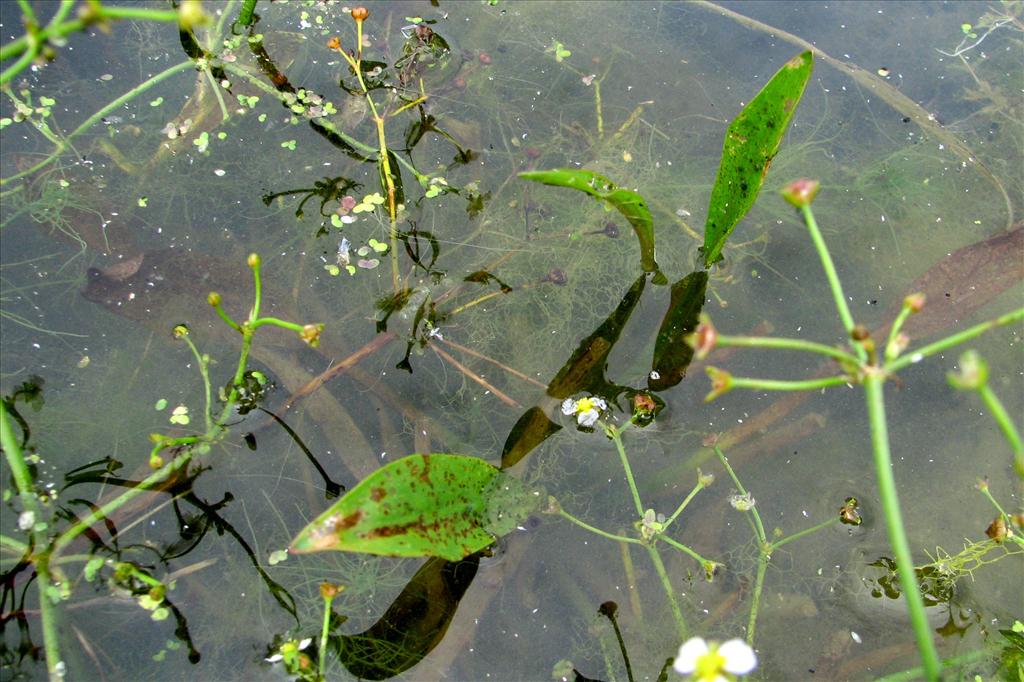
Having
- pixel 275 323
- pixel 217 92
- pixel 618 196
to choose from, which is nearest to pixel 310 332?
pixel 275 323

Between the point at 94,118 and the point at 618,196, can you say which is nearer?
the point at 618,196

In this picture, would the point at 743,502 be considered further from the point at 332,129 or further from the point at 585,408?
the point at 332,129

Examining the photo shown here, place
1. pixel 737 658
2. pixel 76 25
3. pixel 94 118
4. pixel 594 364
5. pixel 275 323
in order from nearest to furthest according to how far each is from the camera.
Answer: pixel 76 25 < pixel 737 658 < pixel 275 323 < pixel 594 364 < pixel 94 118

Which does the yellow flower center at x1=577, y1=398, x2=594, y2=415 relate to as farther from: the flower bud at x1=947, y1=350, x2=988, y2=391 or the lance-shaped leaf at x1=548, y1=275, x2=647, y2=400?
the flower bud at x1=947, y1=350, x2=988, y2=391

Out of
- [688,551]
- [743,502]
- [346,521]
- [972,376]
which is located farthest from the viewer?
[743,502]

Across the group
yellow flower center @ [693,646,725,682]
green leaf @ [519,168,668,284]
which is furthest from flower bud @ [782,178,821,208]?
yellow flower center @ [693,646,725,682]

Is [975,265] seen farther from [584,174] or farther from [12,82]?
[12,82]

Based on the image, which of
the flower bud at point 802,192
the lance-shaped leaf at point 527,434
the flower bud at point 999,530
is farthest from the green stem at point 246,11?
the flower bud at point 999,530

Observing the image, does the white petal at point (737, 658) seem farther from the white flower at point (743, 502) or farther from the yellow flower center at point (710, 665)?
the white flower at point (743, 502)

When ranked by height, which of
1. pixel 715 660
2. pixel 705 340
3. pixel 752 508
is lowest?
pixel 752 508
